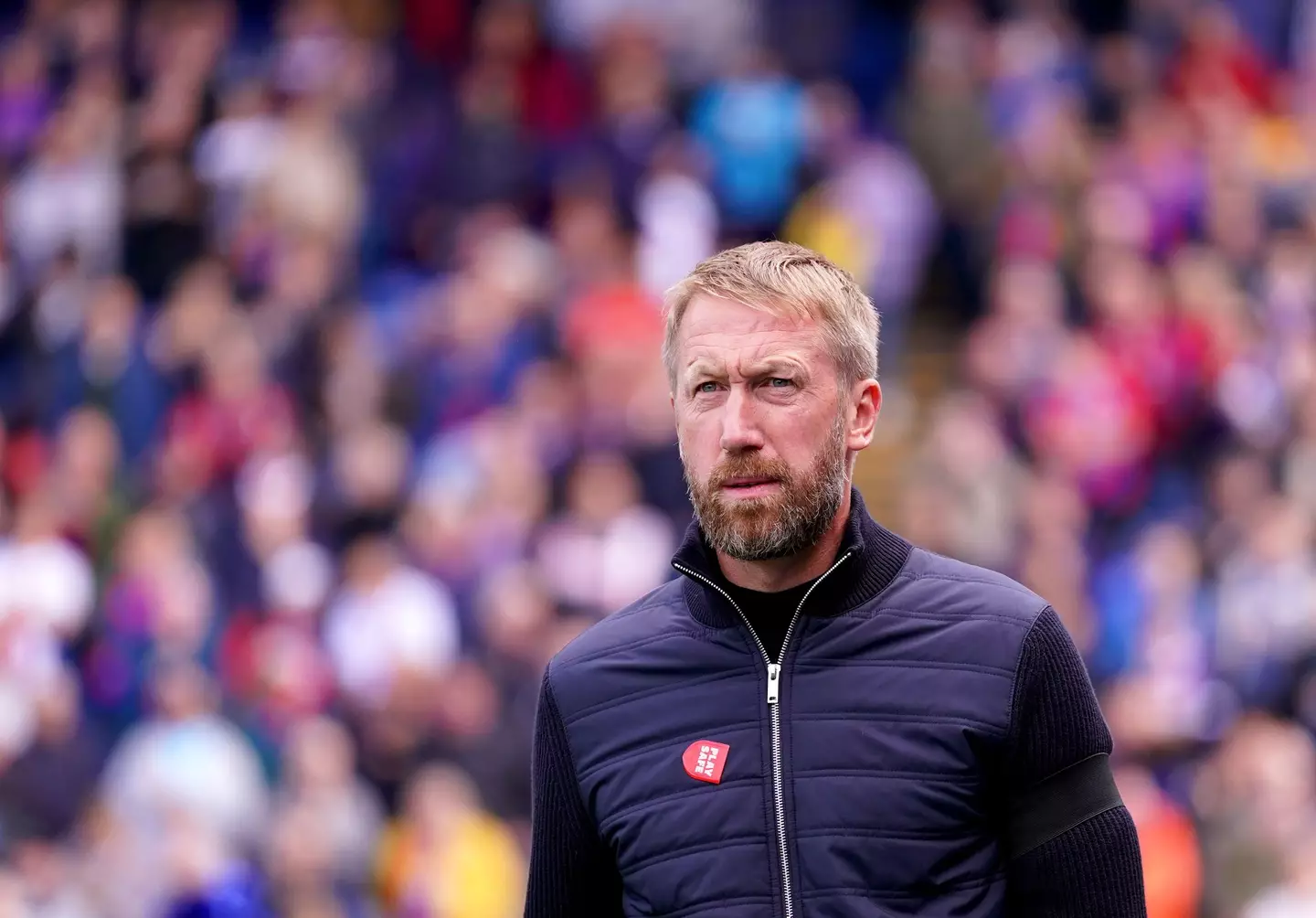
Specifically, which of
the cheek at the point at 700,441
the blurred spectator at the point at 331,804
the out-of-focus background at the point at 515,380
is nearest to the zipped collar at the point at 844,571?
the cheek at the point at 700,441

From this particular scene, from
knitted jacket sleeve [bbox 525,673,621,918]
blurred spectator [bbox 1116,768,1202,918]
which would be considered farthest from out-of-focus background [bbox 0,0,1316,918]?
knitted jacket sleeve [bbox 525,673,621,918]

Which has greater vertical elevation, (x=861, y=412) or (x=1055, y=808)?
(x=861, y=412)

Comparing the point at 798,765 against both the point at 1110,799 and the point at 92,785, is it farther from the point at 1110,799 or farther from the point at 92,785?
the point at 92,785

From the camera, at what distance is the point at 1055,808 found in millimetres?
2990

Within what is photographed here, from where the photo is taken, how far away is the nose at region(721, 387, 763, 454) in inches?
121

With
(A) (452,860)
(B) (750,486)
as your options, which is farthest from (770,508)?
(A) (452,860)

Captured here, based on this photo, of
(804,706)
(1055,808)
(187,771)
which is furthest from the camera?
(187,771)

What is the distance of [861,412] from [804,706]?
0.45 m

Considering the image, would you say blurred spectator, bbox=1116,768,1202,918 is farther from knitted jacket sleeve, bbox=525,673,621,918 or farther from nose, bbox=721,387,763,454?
nose, bbox=721,387,763,454

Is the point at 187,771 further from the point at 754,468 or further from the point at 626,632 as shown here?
the point at 754,468

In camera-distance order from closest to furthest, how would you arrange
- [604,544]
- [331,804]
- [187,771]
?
1. [331,804]
2. [187,771]
3. [604,544]

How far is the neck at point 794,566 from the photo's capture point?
3178mm

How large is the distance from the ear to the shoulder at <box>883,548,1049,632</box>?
0.20 m

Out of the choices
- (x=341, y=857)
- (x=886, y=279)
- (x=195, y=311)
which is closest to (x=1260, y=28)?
(x=886, y=279)
